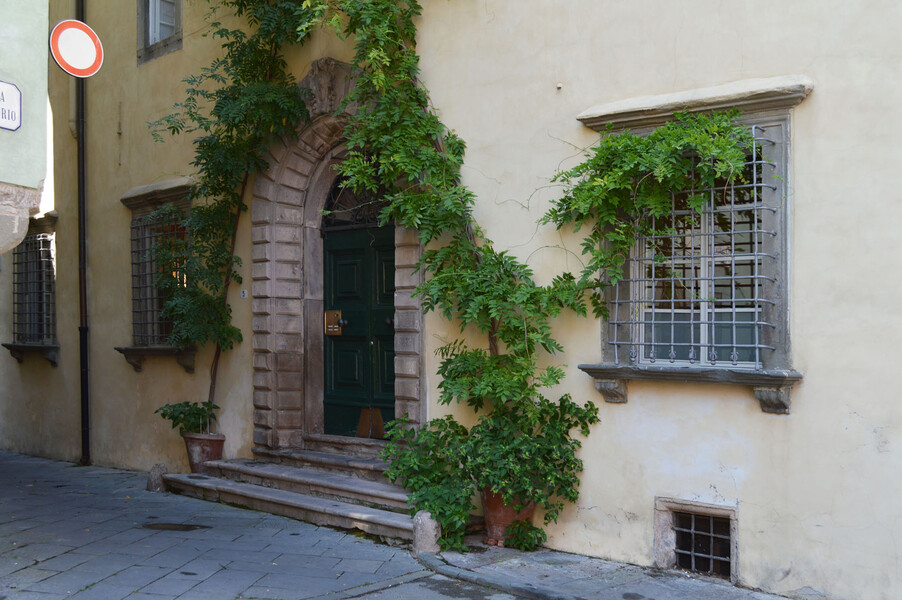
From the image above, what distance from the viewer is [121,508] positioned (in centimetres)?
794

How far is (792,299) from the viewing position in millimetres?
5273

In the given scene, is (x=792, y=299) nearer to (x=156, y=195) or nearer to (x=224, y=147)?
(x=224, y=147)

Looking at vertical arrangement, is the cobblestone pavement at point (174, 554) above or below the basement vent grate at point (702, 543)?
below

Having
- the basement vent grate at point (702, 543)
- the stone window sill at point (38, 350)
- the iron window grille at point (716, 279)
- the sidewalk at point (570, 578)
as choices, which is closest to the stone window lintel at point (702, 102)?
the iron window grille at point (716, 279)

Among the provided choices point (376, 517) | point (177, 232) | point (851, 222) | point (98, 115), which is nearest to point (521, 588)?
point (376, 517)

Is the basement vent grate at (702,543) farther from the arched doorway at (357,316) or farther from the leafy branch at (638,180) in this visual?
the arched doorway at (357,316)

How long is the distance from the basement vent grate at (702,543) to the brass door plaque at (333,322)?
3.87 metres

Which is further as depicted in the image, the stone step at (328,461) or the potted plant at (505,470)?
the stone step at (328,461)

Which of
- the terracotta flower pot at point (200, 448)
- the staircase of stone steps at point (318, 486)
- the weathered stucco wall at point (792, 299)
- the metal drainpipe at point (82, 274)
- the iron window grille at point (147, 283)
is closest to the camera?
the weathered stucco wall at point (792, 299)

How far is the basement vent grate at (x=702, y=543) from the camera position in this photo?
220 inches

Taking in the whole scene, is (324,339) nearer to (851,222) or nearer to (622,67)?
(622,67)

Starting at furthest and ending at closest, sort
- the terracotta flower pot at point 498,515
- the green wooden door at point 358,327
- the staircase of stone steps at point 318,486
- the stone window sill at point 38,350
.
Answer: the stone window sill at point 38,350, the green wooden door at point 358,327, the staircase of stone steps at point 318,486, the terracotta flower pot at point 498,515

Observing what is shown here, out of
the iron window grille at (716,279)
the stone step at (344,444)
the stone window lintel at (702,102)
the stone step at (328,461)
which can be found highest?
the stone window lintel at (702,102)

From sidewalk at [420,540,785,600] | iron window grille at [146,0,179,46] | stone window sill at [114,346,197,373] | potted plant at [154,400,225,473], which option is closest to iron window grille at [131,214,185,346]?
stone window sill at [114,346,197,373]
